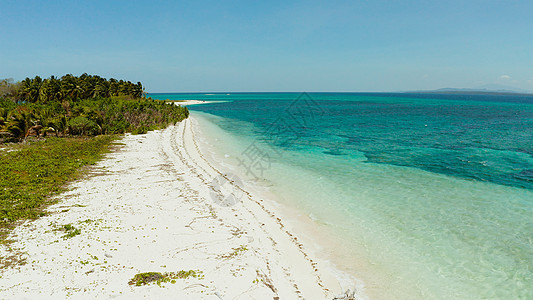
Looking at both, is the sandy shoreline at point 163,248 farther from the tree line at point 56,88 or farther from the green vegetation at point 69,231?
the tree line at point 56,88

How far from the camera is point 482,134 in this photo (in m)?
39.5

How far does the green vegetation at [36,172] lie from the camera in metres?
10.7

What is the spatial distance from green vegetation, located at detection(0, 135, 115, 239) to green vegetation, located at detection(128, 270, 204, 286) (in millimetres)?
4104

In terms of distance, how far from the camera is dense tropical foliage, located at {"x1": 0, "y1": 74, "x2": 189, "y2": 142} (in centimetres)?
2558

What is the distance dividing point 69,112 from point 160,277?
109 ft

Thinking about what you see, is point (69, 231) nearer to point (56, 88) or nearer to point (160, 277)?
point (160, 277)

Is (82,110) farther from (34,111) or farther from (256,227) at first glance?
(256,227)

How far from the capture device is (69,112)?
32.0 m

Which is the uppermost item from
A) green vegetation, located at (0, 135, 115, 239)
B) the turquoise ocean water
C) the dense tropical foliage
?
the dense tropical foliage

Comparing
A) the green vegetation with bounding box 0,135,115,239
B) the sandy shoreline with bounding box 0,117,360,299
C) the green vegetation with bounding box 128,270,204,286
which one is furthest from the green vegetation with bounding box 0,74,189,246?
the green vegetation with bounding box 128,270,204,286

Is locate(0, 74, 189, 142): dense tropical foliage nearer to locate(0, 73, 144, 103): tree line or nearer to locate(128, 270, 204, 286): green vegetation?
locate(0, 73, 144, 103): tree line

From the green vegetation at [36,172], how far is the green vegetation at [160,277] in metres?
4.10

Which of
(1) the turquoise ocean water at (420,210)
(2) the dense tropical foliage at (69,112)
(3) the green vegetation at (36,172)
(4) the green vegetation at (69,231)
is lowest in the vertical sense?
(1) the turquoise ocean water at (420,210)

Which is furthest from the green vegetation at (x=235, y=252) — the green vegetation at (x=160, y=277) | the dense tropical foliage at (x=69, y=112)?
the dense tropical foliage at (x=69, y=112)
